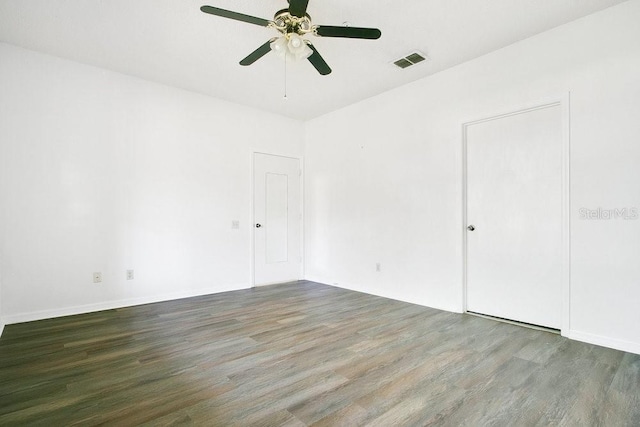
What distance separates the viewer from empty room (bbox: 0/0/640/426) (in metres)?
2.04

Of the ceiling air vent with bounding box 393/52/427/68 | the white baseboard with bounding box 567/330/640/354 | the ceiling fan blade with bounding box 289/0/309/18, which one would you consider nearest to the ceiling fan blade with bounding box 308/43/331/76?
the ceiling fan blade with bounding box 289/0/309/18

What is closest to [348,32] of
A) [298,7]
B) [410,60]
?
[298,7]

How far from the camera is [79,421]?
5.46 feet

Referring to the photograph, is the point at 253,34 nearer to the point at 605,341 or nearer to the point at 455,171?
the point at 455,171

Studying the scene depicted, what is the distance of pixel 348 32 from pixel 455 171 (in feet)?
6.82

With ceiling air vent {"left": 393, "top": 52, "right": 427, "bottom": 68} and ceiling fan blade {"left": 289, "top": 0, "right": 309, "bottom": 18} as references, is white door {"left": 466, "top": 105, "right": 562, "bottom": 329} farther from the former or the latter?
ceiling fan blade {"left": 289, "top": 0, "right": 309, "bottom": 18}

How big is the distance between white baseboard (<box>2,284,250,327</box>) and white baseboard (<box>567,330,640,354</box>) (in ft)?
13.5

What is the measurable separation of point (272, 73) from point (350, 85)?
1.06 m

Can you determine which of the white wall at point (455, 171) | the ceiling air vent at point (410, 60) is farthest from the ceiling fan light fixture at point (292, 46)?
the white wall at point (455, 171)

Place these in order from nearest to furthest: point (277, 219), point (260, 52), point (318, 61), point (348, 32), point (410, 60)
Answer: point (348, 32), point (260, 52), point (318, 61), point (410, 60), point (277, 219)

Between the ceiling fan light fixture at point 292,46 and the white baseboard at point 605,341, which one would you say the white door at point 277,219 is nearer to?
the ceiling fan light fixture at point 292,46

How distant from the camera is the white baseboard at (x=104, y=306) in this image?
10.6ft

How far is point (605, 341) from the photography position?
8.52 feet

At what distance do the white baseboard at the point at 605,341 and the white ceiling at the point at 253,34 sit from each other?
2.78 meters
